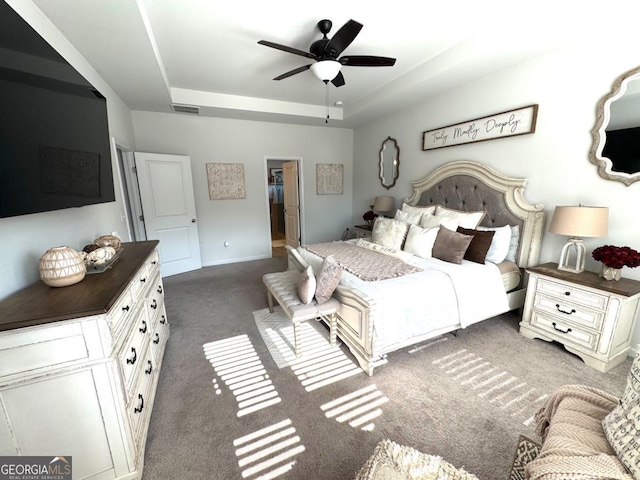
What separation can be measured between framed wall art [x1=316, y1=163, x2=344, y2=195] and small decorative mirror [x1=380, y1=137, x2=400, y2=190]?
1101 millimetres

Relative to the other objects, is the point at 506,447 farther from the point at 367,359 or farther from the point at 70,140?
the point at 70,140

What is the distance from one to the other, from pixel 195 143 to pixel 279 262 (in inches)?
99.3

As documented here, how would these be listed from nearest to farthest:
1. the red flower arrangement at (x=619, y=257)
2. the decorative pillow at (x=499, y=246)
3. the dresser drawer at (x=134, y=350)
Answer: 1. the dresser drawer at (x=134, y=350)
2. the red flower arrangement at (x=619, y=257)
3. the decorative pillow at (x=499, y=246)

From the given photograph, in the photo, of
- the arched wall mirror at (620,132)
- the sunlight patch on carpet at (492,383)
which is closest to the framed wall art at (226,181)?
the sunlight patch on carpet at (492,383)

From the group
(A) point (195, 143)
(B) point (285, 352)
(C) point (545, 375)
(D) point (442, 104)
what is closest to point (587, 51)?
(D) point (442, 104)

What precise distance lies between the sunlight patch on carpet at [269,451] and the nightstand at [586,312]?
2.32 m

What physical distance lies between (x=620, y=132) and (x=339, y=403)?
3044 millimetres

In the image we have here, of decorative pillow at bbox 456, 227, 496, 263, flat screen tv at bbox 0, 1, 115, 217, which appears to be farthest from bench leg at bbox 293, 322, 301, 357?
decorative pillow at bbox 456, 227, 496, 263

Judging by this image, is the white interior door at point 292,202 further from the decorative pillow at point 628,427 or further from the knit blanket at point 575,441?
the decorative pillow at point 628,427

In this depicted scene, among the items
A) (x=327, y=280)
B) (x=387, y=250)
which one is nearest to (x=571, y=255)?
(x=387, y=250)

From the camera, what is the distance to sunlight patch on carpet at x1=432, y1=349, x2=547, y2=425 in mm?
1725

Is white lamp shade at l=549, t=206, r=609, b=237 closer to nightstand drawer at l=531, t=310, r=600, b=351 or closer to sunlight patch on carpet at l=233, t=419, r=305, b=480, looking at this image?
nightstand drawer at l=531, t=310, r=600, b=351

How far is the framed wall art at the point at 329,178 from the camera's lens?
542 cm

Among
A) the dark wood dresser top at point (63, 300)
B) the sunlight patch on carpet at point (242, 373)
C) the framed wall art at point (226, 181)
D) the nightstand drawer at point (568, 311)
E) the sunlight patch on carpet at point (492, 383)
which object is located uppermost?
the framed wall art at point (226, 181)
